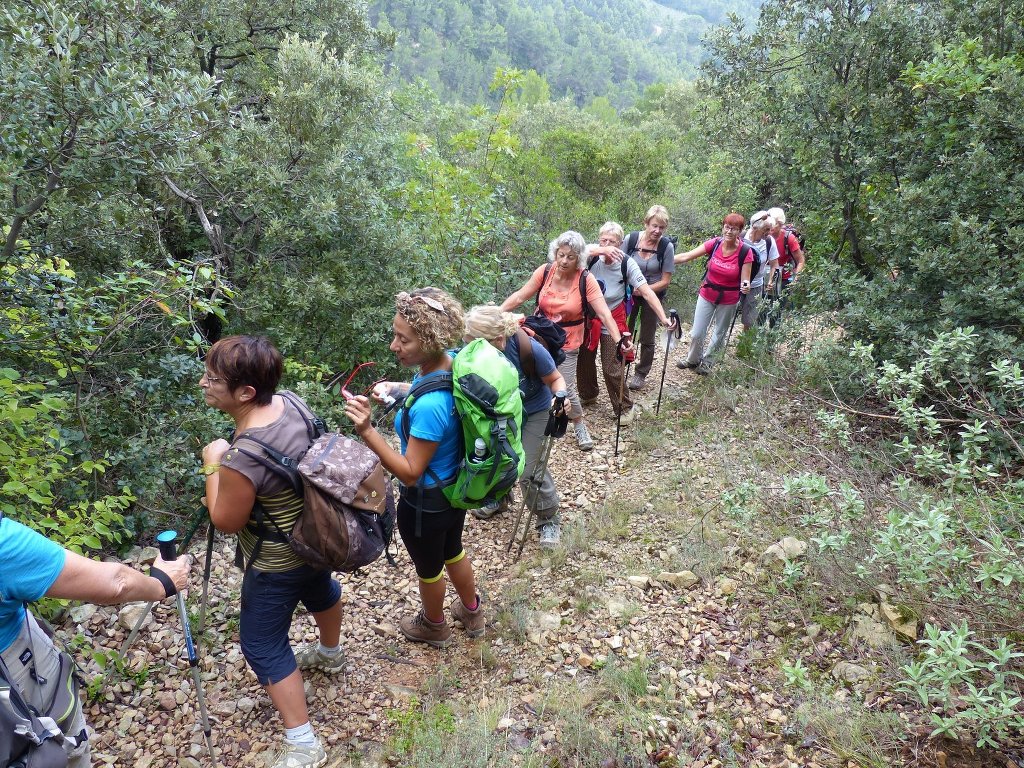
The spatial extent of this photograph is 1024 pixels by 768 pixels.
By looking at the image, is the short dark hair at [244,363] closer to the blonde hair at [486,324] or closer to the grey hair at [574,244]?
the blonde hair at [486,324]

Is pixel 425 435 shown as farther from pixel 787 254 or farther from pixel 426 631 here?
pixel 787 254

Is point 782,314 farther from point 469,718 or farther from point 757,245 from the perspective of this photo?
point 469,718

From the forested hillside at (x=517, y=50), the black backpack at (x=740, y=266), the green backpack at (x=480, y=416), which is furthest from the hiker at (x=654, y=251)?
the forested hillside at (x=517, y=50)

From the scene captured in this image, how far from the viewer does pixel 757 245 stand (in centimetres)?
681

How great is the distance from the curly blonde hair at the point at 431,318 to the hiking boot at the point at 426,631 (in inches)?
68.4

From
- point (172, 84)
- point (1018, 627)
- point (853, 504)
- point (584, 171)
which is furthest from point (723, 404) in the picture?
point (584, 171)

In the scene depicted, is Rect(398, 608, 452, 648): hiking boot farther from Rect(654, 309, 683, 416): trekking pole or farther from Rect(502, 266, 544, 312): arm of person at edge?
Rect(654, 309, 683, 416): trekking pole

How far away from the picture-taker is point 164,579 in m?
2.14

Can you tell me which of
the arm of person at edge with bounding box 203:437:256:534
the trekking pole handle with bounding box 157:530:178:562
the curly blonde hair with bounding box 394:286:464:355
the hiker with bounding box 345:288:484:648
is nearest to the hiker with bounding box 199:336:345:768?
the arm of person at edge with bounding box 203:437:256:534

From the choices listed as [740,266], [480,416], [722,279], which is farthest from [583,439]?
[480,416]

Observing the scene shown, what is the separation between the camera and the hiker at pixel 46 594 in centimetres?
163

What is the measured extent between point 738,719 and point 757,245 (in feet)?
17.7

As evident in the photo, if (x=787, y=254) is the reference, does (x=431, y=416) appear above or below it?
below

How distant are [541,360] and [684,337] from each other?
21.5 ft
